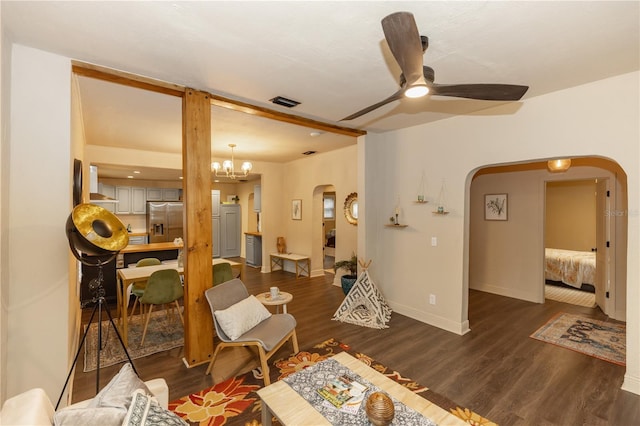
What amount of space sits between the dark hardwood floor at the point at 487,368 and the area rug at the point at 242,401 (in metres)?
0.10

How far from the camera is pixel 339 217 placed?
6.18 metres

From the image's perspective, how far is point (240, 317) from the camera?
2.69 m

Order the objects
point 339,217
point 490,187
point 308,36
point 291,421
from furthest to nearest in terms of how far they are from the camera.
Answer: point 339,217
point 490,187
point 308,36
point 291,421

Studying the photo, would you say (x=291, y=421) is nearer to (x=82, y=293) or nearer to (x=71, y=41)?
(x=71, y=41)

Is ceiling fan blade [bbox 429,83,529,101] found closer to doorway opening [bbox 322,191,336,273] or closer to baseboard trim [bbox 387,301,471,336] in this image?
baseboard trim [bbox 387,301,471,336]

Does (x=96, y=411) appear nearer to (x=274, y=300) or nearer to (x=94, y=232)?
(x=94, y=232)

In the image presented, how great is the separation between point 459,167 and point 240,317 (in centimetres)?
307

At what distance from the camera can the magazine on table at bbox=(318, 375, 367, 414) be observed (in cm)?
167

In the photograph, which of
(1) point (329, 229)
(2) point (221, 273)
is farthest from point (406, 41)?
(1) point (329, 229)

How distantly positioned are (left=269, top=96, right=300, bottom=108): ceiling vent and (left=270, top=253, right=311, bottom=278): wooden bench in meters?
3.92

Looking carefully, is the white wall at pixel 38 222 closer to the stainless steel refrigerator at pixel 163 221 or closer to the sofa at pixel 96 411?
the sofa at pixel 96 411

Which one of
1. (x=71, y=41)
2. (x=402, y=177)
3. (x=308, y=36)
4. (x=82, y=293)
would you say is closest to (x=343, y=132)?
(x=402, y=177)

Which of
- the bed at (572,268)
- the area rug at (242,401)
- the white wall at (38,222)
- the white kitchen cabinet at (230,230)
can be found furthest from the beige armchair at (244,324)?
the white kitchen cabinet at (230,230)

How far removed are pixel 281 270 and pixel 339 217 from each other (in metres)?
2.18
